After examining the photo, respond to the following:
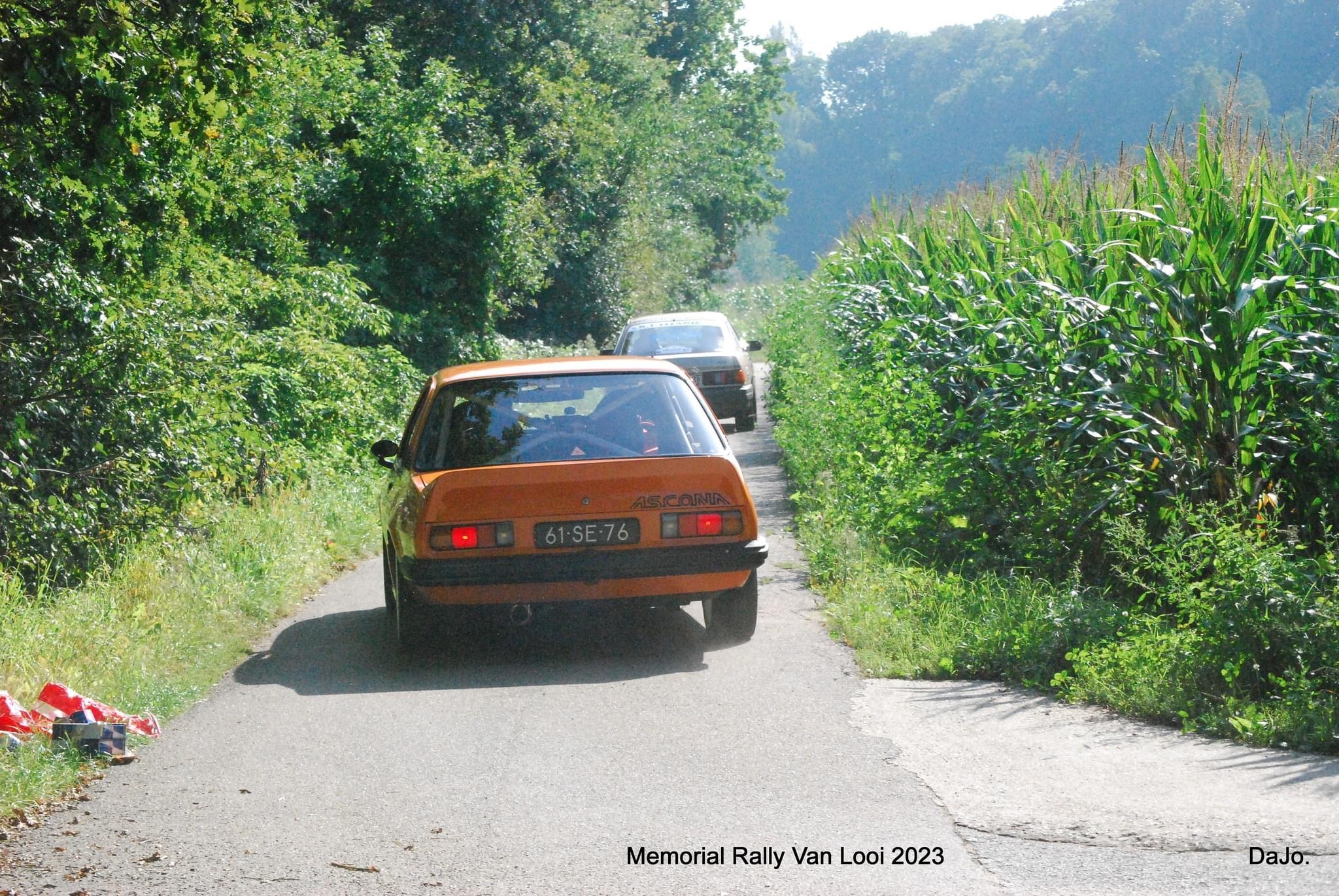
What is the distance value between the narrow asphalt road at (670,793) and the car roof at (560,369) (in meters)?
1.70

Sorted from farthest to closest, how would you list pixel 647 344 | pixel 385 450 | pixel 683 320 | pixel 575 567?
pixel 683 320 < pixel 647 344 < pixel 385 450 < pixel 575 567

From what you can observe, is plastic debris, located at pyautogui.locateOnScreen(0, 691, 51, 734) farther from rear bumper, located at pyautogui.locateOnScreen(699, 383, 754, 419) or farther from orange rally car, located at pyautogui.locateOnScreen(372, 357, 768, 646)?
rear bumper, located at pyautogui.locateOnScreen(699, 383, 754, 419)

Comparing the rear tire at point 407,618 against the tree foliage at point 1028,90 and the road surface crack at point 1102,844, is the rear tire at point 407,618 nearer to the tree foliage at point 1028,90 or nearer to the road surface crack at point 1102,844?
the road surface crack at point 1102,844

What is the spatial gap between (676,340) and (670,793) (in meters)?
15.6

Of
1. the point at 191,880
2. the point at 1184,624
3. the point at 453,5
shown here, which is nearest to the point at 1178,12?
the point at 453,5

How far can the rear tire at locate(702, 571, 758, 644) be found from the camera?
7715 millimetres

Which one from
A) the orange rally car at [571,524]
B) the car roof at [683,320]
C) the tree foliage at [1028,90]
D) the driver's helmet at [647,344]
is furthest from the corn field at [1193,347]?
the car roof at [683,320]

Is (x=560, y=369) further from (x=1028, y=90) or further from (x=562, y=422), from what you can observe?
(x=1028, y=90)

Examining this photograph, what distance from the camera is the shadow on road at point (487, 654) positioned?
711 centimetres

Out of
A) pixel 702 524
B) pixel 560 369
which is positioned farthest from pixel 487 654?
pixel 560 369

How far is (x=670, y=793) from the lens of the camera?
16.5 feet

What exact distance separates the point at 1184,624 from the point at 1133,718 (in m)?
0.92

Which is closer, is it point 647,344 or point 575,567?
point 575,567

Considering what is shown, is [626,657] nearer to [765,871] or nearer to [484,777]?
[484,777]
